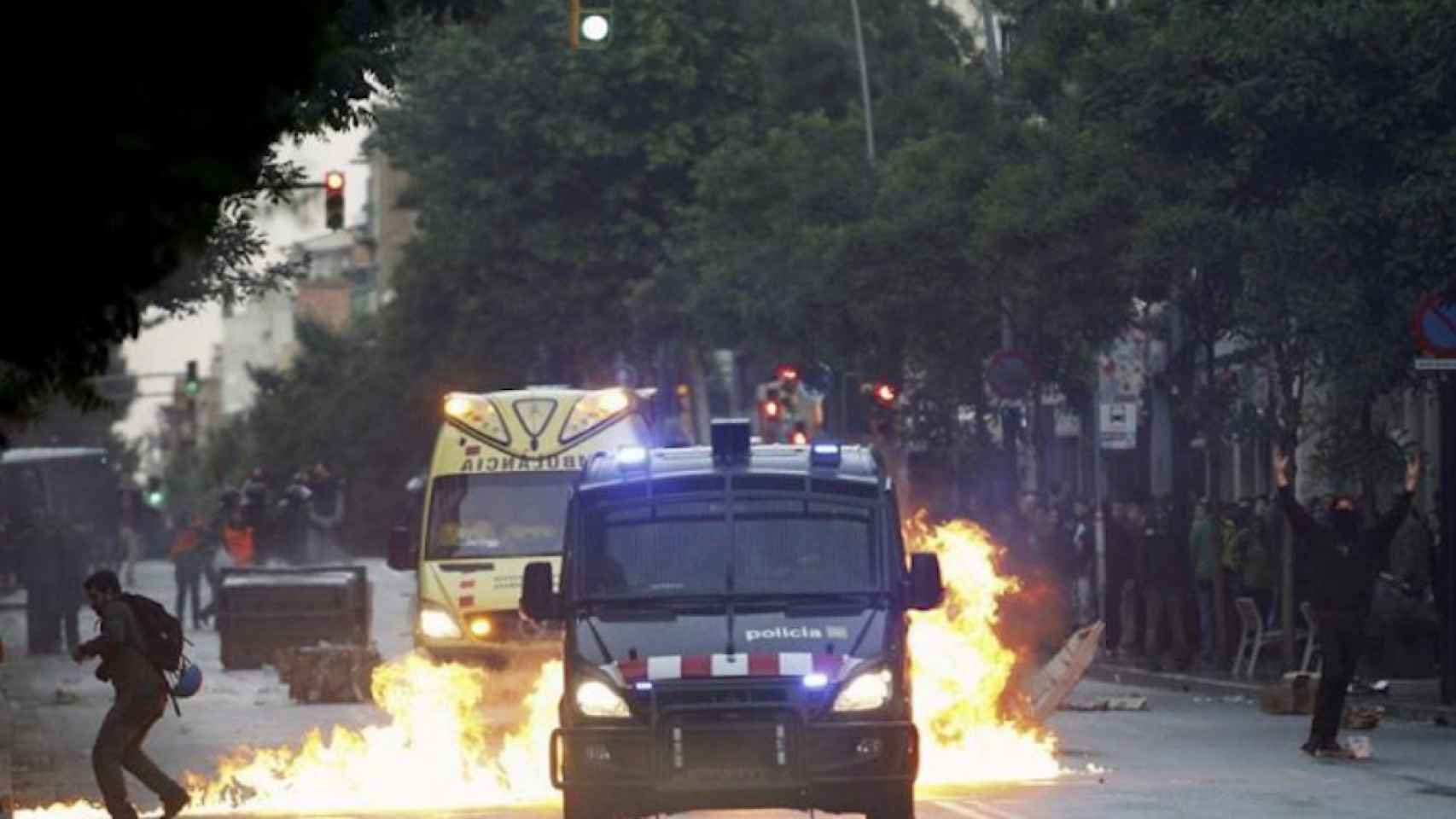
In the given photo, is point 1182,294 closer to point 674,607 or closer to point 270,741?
point 270,741

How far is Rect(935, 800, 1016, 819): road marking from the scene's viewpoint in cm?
2062

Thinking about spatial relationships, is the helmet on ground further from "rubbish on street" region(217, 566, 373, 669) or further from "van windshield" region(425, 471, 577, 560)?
"rubbish on street" region(217, 566, 373, 669)

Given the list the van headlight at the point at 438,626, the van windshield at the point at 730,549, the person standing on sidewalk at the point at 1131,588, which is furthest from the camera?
the person standing on sidewalk at the point at 1131,588

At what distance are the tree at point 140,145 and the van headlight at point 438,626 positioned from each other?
18.2 m

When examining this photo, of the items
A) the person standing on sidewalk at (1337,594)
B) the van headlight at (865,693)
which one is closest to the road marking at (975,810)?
→ the van headlight at (865,693)

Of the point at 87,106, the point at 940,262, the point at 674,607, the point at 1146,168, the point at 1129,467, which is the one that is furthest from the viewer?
the point at 1129,467

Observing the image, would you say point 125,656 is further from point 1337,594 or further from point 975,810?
point 1337,594

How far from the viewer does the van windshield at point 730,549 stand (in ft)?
63.4

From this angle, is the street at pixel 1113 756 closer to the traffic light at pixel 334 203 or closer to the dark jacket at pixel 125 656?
the dark jacket at pixel 125 656

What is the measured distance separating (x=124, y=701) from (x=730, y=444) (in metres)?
4.05

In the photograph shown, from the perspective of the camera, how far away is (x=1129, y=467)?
63.8 metres

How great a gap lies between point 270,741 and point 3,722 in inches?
182

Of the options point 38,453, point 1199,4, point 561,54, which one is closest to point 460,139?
point 561,54

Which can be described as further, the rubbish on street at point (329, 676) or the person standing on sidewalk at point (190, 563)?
the person standing on sidewalk at point (190, 563)
